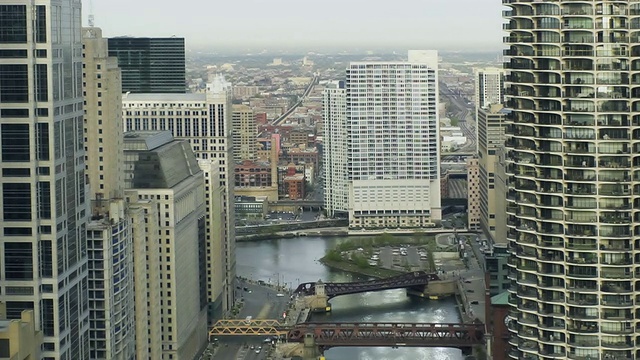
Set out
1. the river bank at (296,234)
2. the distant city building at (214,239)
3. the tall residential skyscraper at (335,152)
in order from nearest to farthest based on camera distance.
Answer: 1. the distant city building at (214,239)
2. the river bank at (296,234)
3. the tall residential skyscraper at (335,152)

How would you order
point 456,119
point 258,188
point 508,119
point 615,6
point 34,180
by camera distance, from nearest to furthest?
1. point 34,180
2. point 615,6
3. point 508,119
4. point 258,188
5. point 456,119

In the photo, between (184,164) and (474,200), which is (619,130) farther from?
(474,200)

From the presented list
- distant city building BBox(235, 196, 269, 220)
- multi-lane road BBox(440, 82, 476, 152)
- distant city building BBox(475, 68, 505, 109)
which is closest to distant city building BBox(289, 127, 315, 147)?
multi-lane road BBox(440, 82, 476, 152)

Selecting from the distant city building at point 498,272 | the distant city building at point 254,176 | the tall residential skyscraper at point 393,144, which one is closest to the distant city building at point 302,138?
the distant city building at point 254,176

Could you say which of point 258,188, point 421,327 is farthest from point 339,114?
point 421,327

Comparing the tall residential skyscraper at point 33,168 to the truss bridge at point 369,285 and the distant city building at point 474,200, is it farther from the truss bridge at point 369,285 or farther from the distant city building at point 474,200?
the distant city building at point 474,200
